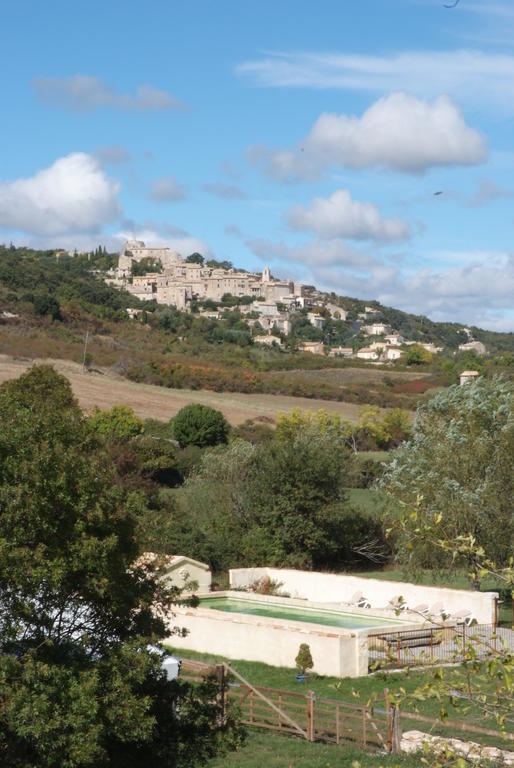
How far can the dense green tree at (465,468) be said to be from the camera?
27891mm

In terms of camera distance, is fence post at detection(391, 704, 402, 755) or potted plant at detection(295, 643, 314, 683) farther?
potted plant at detection(295, 643, 314, 683)

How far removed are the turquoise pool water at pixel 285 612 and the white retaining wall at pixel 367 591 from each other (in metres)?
1.28

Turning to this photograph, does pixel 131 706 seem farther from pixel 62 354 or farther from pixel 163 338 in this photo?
pixel 163 338

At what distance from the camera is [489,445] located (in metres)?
29.4

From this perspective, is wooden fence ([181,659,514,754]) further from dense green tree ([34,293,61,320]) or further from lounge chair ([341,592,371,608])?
dense green tree ([34,293,61,320])

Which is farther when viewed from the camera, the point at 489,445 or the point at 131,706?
the point at 489,445

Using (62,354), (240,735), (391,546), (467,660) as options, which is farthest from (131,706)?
(62,354)

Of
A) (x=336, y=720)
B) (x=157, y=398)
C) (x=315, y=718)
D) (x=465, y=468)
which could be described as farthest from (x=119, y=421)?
(x=336, y=720)

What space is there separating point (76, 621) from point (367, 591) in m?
17.4

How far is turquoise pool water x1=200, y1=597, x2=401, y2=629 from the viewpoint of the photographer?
90.2 ft

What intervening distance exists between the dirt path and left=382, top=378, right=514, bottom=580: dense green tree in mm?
35211

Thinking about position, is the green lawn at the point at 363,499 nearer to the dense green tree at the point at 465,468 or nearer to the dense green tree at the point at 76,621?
the dense green tree at the point at 465,468

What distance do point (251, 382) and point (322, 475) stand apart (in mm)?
47421

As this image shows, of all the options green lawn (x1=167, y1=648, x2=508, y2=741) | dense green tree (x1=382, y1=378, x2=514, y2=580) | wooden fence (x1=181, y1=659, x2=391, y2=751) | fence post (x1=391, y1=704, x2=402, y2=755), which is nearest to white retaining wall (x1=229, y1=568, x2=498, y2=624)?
dense green tree (x1=382, y1=378, x2=514, y2=580)
